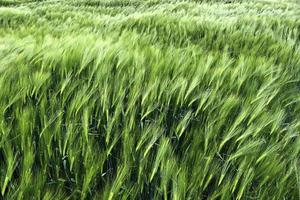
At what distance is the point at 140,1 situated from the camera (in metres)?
10.4

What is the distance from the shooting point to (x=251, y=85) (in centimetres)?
96

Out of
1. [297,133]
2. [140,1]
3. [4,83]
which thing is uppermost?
[4,83]

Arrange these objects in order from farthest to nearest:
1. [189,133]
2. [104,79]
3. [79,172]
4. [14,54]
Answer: [14,54] < [104,79] < [189,133] < [79,172]

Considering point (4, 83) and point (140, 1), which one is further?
point (140, 1)

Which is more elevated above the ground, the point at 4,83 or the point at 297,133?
the point at 4,83

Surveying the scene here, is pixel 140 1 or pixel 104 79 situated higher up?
pixel 104 79

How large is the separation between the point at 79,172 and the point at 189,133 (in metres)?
0.26

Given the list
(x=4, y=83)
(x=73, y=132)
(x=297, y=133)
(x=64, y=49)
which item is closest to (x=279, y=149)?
(x=297, y=133)

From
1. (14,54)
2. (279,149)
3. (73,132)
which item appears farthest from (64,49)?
(279,149)

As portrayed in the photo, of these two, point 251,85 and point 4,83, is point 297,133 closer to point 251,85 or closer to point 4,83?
point 251,85

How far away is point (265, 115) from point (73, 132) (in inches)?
18.1

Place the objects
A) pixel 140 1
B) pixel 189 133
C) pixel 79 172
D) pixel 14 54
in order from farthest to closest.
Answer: pixel 140 1, pixel 14 54, pixel 189 133, pixel 79 172

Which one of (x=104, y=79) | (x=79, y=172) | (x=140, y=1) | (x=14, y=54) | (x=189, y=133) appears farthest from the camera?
(x=140, y=1)

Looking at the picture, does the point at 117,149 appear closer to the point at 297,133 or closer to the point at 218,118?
the point at 218,118
